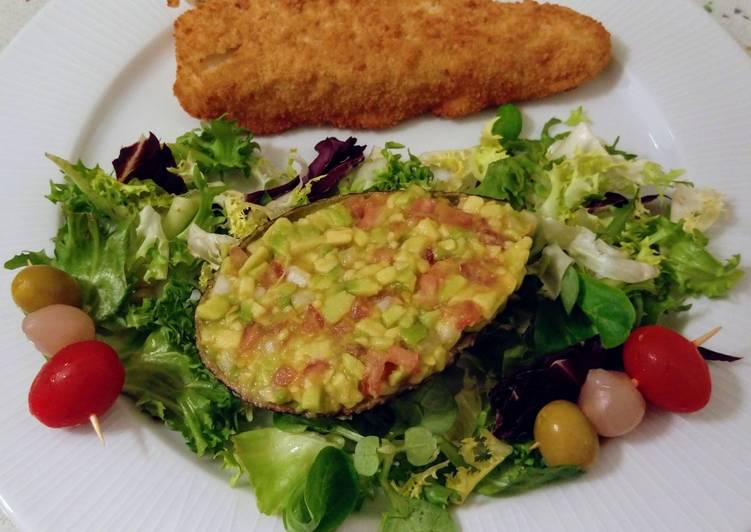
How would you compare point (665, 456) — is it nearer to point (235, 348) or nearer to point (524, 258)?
point (524, 258)

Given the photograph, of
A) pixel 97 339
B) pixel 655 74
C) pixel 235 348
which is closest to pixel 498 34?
pixel 655 74

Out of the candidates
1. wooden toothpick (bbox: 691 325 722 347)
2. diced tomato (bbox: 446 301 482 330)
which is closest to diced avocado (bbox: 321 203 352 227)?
diced tomato (bbox: 446 301 482 330)

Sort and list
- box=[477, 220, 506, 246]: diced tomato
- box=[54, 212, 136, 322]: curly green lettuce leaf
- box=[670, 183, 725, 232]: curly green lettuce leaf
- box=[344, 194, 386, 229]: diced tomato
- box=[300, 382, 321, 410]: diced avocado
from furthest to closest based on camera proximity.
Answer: box=[670, 183, 725, 232]: curly green lettuce leaf → box=[54, 212, 136, 322]: curly green lettuce leaf → box=[344, 194, 386, 229]: diced tomato → box=[477, 220, 506, 246]: diced tomato → box=[300, 382, 321, 410]: diced avocado

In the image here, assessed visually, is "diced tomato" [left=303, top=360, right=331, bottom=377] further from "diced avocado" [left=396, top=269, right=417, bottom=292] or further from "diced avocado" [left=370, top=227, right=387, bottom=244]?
"diced avocado" [left=370, top=227, right=387, bottom=244]

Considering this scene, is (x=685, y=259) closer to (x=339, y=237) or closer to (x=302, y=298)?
(x=339, y=237)

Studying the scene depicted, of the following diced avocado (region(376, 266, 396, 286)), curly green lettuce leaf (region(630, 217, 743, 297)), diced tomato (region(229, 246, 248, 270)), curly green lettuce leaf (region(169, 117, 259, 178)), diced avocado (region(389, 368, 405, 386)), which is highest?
curly green lettuce leaf (region(169, 117, 259, 178))

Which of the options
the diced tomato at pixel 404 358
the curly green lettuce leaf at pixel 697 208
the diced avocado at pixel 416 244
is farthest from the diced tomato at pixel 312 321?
the curly green lettuce leaf at pixel 697 208

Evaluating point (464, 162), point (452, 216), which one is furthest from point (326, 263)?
point (464, 162)
